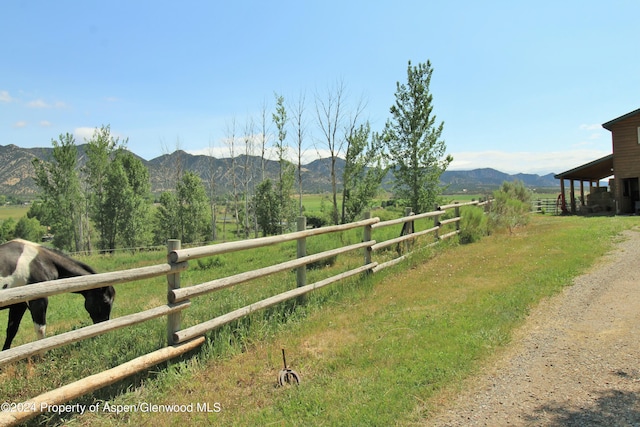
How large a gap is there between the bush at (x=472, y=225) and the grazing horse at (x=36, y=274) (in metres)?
10.2

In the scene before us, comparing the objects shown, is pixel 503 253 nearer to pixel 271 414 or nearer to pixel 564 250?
pixel 564 250

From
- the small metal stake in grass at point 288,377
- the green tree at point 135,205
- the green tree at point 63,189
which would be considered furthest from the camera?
the green tree at point 135,205

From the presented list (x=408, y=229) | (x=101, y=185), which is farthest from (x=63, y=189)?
(x=408, y=229)

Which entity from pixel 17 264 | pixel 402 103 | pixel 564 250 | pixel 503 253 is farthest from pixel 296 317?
pixel 402 103

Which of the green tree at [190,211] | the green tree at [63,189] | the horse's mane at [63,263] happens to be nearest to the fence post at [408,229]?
the horse's mane at [63,263]

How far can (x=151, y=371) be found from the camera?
401 cm

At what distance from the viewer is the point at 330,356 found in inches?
174

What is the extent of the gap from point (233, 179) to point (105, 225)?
1642cm

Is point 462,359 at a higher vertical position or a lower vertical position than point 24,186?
lower

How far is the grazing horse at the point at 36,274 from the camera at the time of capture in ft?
16.5

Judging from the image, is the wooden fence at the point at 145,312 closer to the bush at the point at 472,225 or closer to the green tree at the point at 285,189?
→ the bush at the point at 472,225

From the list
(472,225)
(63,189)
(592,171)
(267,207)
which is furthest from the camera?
(267,207)

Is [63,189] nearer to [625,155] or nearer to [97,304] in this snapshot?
[97,304]

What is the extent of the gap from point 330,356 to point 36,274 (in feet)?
13.0
